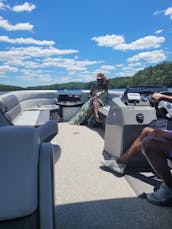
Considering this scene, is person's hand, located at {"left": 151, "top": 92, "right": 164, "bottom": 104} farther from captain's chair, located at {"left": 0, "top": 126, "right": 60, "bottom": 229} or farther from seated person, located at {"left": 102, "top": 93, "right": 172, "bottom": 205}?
captain's chair, located at {"left": 0, "top": 126, "right": 60, "bottom": 229}

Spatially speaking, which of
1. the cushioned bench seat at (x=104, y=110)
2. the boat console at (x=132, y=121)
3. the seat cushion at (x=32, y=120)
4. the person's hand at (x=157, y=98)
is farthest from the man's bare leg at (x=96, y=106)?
the person's hand at (x=157, y=98)

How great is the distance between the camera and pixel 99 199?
2391 mm

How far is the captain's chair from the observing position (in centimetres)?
99

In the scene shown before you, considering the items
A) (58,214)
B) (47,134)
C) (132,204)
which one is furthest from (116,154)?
(47,134)

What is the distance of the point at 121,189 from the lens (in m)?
2.60

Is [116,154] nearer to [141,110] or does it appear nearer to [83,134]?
[141,110]

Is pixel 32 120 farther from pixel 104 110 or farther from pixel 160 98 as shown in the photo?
pixel 160 98

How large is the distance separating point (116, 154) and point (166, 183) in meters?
0.93

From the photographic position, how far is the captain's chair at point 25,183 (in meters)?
0.99

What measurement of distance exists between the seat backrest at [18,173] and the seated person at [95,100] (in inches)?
196

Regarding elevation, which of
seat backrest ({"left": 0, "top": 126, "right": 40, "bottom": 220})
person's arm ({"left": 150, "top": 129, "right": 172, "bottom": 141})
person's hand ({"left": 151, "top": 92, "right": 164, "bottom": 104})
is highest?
person's hand ({"left": 151, "top": 92, "right": 164, "bottom": 104})

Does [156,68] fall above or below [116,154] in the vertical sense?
above

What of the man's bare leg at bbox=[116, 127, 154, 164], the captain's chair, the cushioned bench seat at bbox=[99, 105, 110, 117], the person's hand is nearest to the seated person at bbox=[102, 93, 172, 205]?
the person's hand

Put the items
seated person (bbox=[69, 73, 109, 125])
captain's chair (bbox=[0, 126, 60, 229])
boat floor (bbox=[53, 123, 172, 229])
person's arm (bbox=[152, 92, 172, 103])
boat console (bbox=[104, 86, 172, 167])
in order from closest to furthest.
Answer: captain's chair (bbox=[0, 126, 60, 229]) < boat floor (bbox=[53, 123, 172, 229]) < person's arm (bbox=[152, 92, 172, 103]) < boat console (bbox=[104, 86, 172, 167]) < seated person (bbox=[69, 73, 109, 125])
